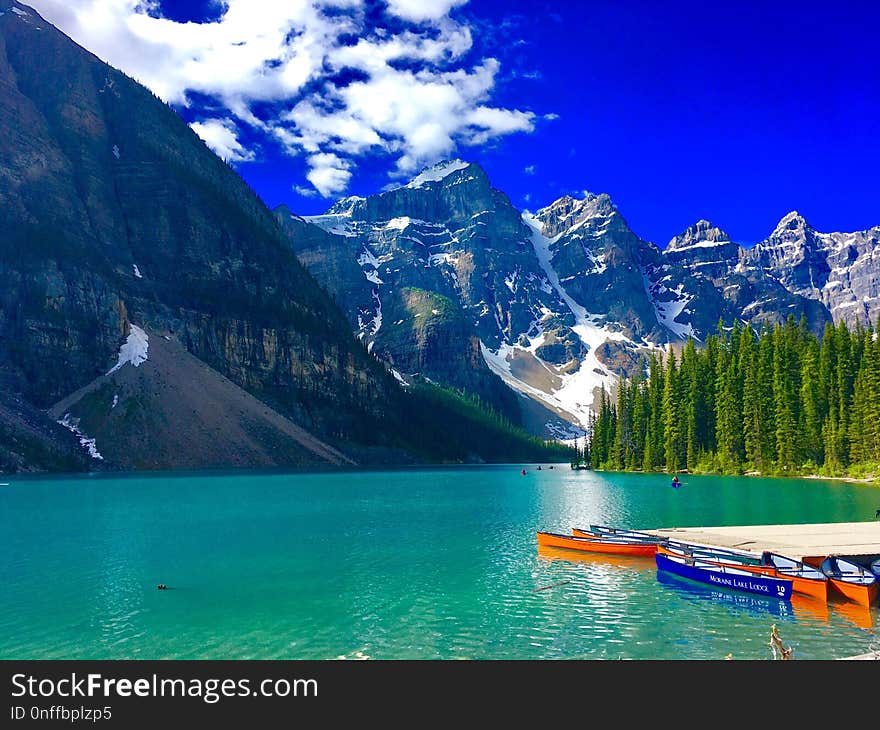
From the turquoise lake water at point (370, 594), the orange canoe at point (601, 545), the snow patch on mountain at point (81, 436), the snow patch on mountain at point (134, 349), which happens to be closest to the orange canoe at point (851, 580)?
the turquoise lake water at point (370, 594)

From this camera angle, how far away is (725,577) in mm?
31641

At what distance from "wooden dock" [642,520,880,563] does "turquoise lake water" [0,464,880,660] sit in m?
4.98

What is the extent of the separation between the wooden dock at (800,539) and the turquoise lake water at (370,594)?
498 cm

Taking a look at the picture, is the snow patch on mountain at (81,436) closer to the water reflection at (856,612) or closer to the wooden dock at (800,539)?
the wooden dock at (800,539)

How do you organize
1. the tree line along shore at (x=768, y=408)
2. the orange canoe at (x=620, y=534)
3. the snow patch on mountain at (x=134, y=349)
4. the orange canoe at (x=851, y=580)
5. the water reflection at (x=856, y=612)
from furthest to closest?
the snow patch on mountain at (x=134, y=349) → the tree line along shore at (x=768, y=408) → the orange canoe at (x=620, y=534) → the orange canoe at (x=851, y=580) → the water reflection at (x=856, y=612)

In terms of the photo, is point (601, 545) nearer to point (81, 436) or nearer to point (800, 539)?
point (800, 539)

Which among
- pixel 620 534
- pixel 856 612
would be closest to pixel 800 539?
pixel 620 534

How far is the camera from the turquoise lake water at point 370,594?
23.4 metres

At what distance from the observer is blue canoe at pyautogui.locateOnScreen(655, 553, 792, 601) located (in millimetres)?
29781

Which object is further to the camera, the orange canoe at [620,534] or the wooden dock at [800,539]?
the orange canoe at [620,534]
